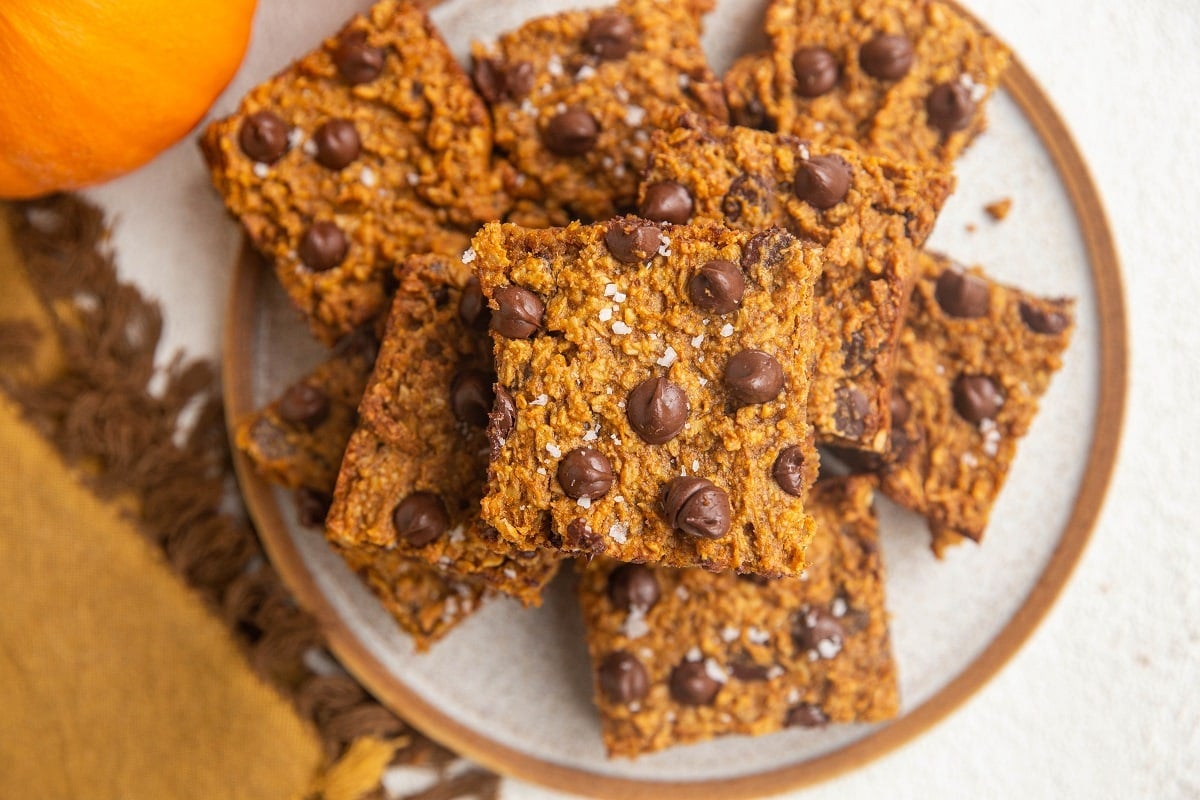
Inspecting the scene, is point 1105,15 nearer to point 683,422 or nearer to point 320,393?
point 683,422

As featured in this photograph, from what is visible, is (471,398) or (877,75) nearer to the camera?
(471,398)

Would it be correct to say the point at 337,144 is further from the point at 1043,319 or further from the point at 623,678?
the point at 1043,319

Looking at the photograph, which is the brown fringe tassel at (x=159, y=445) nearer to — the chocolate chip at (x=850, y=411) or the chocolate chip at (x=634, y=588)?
the chocolate chip at (x=634, y=588)

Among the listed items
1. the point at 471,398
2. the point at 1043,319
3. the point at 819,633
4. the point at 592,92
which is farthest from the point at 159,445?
the point at 1043,319

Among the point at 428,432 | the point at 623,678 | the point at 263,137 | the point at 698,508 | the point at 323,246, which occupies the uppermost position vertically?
the point at 698,508

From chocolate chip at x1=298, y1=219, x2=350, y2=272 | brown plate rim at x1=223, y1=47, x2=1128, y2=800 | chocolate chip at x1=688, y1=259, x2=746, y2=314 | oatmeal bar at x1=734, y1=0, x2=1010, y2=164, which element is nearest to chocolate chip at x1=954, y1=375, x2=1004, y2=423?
brown plate rim at x1=223, y1=47, x2=1128, y2=800

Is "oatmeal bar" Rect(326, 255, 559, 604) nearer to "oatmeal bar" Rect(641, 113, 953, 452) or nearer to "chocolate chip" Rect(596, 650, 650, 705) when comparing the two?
"chocolate chip" Rect(596, 650, 650, 705)
